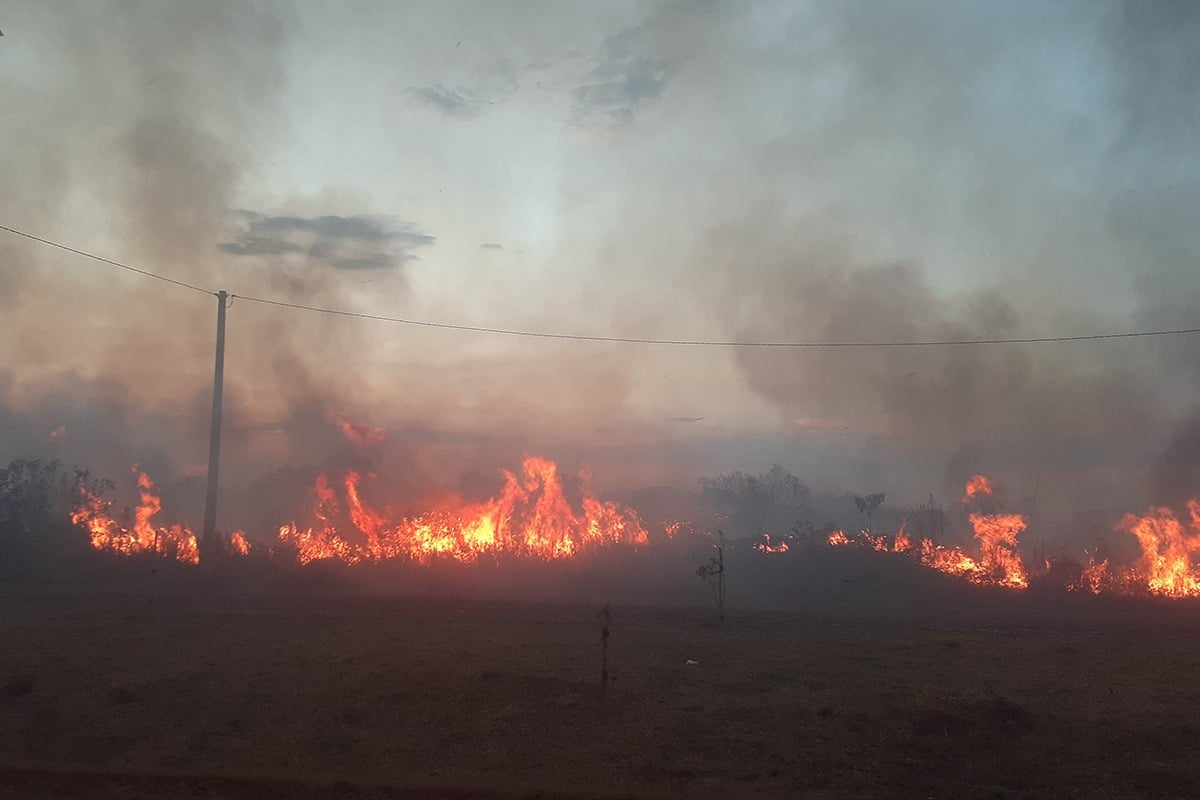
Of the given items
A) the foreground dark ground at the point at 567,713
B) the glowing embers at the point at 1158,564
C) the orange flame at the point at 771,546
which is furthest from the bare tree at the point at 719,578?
the glowing embers at the point at 1158,564

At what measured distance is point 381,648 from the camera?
21.3 meters

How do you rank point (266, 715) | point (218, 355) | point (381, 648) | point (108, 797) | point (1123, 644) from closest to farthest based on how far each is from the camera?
1. point (108, 797)
2. point (266, 715)
3. point (381, 648)
4. point (1123, 644)
5. point (218, 355)

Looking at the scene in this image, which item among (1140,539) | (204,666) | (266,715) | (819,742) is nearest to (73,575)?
(204,666)

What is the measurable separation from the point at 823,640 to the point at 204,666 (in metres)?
18.1

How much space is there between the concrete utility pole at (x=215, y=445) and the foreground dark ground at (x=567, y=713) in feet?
36.9

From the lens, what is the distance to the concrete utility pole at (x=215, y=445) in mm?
37188

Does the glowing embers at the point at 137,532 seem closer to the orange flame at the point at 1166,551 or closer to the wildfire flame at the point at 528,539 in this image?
the wildfire flame at the point at 528,539

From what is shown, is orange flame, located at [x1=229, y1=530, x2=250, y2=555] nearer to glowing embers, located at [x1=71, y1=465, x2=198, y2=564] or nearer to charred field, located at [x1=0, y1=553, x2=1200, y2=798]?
glowing embers, located at [x1=71, y1=465, x2=198, y2=564]

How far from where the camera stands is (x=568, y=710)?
15992mm

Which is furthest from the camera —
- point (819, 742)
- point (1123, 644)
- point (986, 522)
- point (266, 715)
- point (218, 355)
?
point (986, 522)

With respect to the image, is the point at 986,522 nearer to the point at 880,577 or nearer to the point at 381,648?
the point at 880,577

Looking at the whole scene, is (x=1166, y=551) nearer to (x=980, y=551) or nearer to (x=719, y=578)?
(x=980, y=551)

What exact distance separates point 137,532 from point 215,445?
1409 centimetres

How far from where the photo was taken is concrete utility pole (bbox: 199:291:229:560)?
3719 cm
